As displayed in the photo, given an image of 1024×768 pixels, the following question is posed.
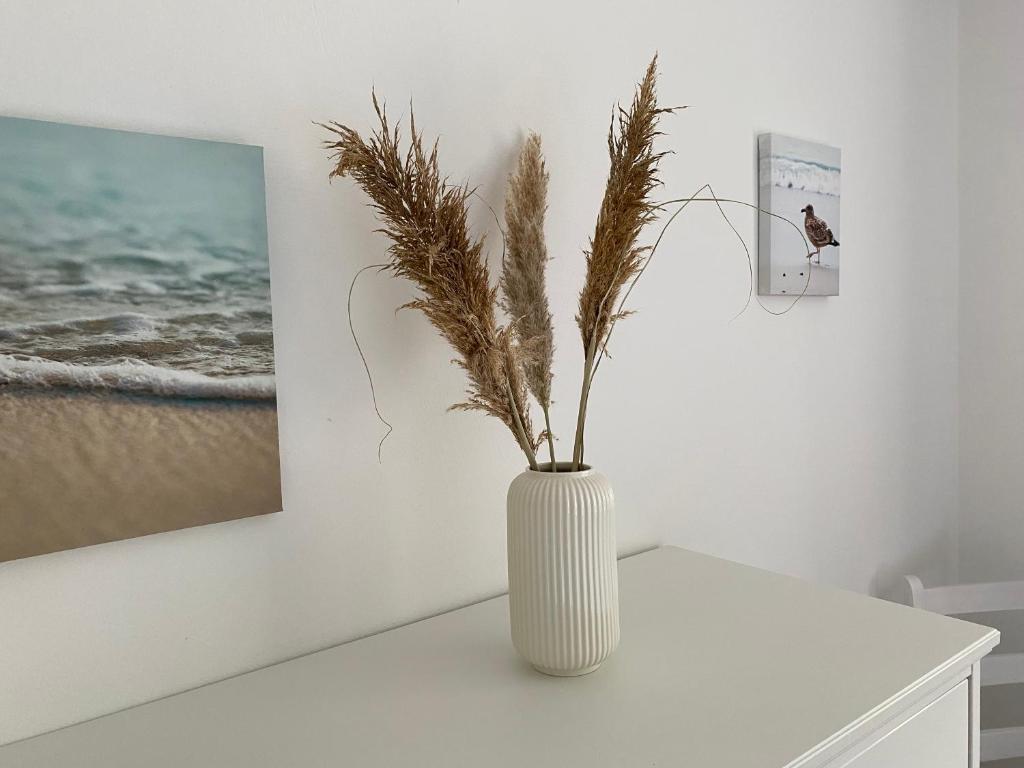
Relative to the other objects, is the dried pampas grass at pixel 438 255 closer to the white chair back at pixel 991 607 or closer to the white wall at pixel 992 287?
the white chair back at pixel 991 607

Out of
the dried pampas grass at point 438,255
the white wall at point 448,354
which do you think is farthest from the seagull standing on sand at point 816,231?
the dried pampas grass at point 438,255

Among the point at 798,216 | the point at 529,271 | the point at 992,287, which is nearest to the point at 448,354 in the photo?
the point at 529,271

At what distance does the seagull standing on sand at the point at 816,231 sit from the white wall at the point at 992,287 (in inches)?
26.2

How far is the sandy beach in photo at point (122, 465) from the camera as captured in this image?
2.58 feet

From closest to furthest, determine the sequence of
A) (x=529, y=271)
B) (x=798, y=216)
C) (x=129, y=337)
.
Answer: (x=129, y=337), (x=529, y=271), (x=798, y=216)

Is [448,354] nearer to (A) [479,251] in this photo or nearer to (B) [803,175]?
(A) [479,251]

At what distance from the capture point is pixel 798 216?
163 centimetres

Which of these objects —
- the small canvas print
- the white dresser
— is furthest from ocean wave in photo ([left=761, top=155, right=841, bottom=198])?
the white dresser

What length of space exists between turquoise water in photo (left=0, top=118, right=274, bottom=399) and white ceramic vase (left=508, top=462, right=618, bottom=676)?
0.37 metres

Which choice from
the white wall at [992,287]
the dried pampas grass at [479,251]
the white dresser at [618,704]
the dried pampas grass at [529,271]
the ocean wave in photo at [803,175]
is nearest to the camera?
the white dresser at [618,704]

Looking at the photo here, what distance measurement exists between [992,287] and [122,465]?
84.9 inches

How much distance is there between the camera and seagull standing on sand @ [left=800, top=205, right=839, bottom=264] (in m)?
1.65

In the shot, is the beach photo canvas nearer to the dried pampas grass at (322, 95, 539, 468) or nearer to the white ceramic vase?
the dried pampas grass at (322, 95, 539, 468)

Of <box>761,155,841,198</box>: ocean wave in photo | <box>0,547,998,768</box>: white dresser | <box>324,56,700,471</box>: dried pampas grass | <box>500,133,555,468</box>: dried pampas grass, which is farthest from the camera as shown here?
<box>761,155,841,198</box>: ocean wave in photo
